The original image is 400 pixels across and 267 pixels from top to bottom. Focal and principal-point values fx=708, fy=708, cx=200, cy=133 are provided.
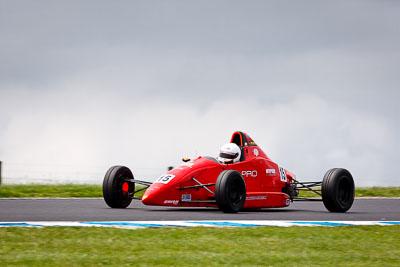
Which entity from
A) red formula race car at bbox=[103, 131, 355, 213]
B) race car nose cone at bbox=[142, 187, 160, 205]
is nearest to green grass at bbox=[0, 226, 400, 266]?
red formula race car at bbox=[103, 131, 355, 213]

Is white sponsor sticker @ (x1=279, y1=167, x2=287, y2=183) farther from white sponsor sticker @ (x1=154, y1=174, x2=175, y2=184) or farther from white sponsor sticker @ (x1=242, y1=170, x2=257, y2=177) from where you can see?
white sponsor sticker @ (x1=154, y1=174, x2=175, y2=184)

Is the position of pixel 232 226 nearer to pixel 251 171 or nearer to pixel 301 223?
pixel 301 223

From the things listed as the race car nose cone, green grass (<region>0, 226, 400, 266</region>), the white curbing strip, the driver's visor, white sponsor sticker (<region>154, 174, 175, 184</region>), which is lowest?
green grass (<region>0, 226, 400, 266</region>)

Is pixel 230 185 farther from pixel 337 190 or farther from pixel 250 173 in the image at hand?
pixel 337 190

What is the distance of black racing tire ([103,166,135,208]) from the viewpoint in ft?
50.4

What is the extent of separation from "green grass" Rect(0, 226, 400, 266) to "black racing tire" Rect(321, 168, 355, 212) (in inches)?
179

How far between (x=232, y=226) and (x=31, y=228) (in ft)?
9.92

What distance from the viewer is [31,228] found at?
9.98 m

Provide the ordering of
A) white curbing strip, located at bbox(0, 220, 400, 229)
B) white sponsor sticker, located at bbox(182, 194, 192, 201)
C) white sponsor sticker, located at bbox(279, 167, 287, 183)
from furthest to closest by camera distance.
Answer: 1. white sponsor sticker, located at bbox(279, 167, 287, 183)
2. white sponsor sticker, located at bbox(182, 194, 192, 201)
3. white curbing strip, located at bbox(0, 220, 400, 229)

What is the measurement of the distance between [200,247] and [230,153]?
24.3 feet

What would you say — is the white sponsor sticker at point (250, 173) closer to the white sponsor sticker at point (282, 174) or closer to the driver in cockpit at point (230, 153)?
the driver in cockpit at point (230, 153)

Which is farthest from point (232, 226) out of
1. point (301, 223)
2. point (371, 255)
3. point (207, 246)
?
point (371, 255)

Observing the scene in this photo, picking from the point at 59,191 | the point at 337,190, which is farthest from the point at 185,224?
the point at 59,191

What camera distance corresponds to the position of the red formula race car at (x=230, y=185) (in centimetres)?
1420
